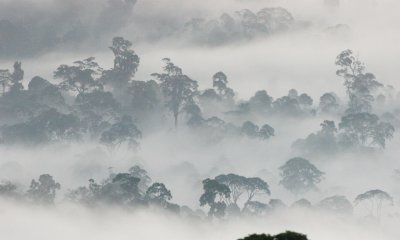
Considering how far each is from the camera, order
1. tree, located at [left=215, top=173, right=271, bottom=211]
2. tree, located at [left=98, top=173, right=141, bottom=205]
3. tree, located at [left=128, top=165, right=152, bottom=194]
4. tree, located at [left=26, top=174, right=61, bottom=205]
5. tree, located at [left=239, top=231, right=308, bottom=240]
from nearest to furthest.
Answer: tree, located at [left=239, top=231, right=308, bottom=240]
tree, located at [left=98, top=173, right=141, bottom=205]
tree, located at [left=26, top=174, right=61, bottom=205]
tree, located at [left=215, top=173, right=271, bottom=211]
tree, located at [left=128, top=165, right=152, bottom=194]

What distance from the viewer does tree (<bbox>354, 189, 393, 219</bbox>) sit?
18312 cm

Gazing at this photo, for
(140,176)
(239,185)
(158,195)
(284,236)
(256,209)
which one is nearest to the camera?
(284,236)

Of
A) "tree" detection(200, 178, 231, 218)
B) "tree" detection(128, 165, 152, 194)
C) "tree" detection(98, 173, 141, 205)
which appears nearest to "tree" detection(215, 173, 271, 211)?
"tree" detection(200, 178, 231, 218)

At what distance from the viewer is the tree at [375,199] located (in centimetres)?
18312

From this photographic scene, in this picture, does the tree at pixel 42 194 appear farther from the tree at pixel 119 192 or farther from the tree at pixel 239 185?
the tree at pixel 239 185

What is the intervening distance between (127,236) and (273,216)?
29.5 metres

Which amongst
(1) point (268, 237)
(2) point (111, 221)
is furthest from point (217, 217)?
(1) point (268, 237)

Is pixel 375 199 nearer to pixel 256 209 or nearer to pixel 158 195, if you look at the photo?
pixel 256 209

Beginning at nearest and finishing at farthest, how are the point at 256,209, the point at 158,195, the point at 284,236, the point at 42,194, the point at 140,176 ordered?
the point at 284,236, the point at 42,194, the point at 158,195, the point at 256,209, the point at 140,176

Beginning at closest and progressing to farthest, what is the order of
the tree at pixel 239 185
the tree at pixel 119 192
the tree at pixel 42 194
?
the tree at pixel 119 192, the tree at pixel 42 194, the tree at pixel 239 185

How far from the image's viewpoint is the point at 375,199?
193375 mm

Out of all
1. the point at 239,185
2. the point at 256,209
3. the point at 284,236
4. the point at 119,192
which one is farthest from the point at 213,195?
the point at 284,236

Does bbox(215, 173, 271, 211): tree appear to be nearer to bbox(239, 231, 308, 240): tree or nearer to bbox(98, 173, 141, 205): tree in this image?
bbox(98, 173, 141, 205): tree

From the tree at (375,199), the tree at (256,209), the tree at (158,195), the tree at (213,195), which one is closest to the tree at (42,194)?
the tree at (158,195)
